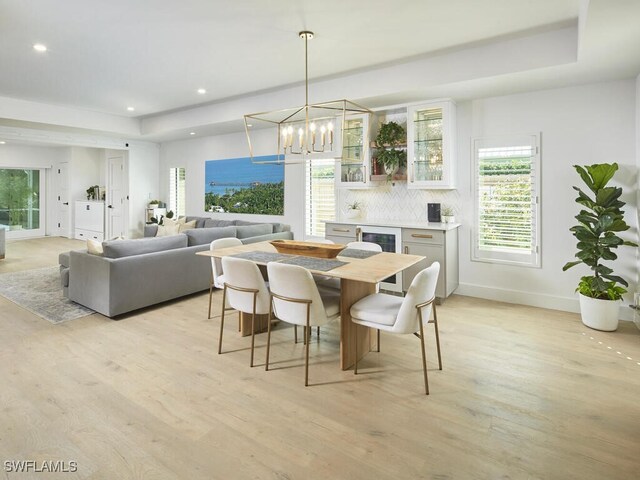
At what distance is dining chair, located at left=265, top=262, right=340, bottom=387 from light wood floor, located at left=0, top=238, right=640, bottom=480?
1.50 feet

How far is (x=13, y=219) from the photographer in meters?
10.2

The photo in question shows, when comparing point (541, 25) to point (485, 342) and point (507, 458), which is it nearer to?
point (485, 342)

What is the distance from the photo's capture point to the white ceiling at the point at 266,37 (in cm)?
301

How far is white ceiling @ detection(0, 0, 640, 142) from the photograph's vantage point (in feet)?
9.86

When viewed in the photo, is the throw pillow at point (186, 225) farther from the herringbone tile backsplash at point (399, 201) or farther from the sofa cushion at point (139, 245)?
the herringbone tile backsplash at point (399, 201)

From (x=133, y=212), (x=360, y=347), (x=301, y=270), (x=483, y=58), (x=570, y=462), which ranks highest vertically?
(x=483, y=58)

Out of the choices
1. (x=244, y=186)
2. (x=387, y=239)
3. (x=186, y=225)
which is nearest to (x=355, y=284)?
(x=387, y=239)

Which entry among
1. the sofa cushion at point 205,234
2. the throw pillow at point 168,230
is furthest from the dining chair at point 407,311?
the throw pillow at point 168,230

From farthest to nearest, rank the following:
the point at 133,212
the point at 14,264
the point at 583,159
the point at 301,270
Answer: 1. the point at 133,212
2. the point at 14,264
3. the point at 583,159
4. the point at 301,270

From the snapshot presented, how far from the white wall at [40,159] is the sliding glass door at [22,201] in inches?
5.8

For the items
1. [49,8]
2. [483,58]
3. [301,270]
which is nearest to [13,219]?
[49,8]

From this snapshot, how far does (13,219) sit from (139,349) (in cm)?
987

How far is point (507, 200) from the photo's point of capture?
4594mm

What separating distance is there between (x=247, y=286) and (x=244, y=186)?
4.60m
